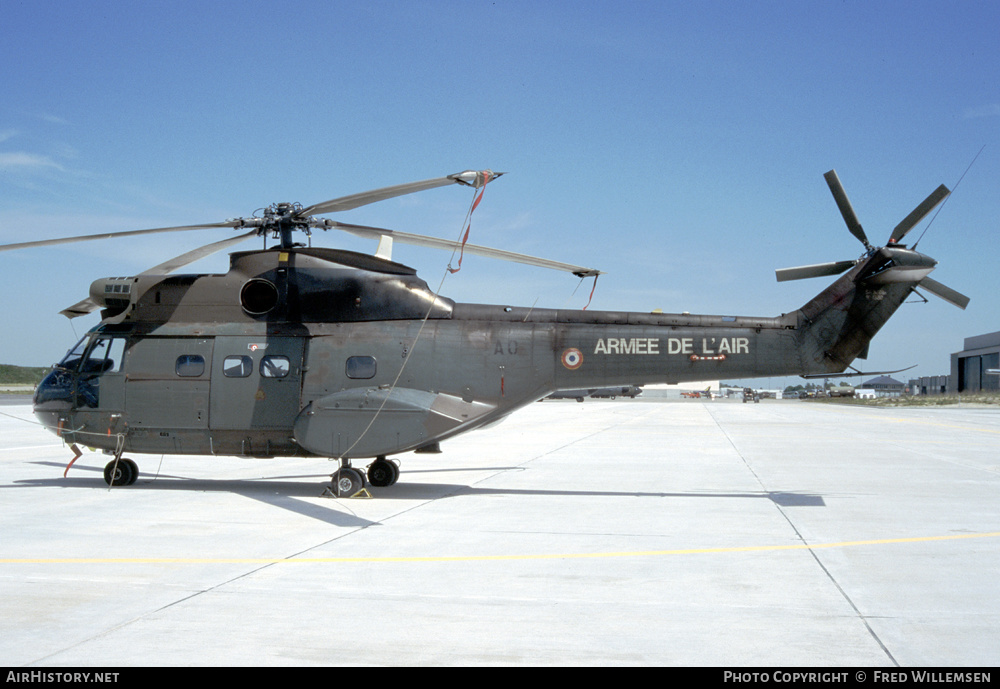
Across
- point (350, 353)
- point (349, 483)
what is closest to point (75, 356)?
point (350, 353)

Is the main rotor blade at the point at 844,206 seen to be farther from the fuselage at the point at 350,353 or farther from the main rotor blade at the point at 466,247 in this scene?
the main rotor blade at the point at 466,247

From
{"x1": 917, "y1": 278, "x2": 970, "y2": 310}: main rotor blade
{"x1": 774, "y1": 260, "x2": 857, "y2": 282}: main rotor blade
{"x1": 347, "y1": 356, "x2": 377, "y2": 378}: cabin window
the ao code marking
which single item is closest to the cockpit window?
{"x1": 347, "y1": 356, "x2": 377, "y2": 378}: cabin window

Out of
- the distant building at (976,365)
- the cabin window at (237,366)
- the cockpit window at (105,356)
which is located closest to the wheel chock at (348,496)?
the cabin window at (237,366)

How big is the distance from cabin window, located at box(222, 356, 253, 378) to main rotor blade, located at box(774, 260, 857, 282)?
8833mm

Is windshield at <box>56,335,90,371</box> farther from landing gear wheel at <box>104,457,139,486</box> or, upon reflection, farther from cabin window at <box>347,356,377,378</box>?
cabin window at <box>347,356,377,378</box>

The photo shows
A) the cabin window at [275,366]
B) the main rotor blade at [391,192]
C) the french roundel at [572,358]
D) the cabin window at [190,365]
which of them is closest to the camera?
the main rotor blade at [391,192]

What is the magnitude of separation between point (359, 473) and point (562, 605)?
23.5 ft

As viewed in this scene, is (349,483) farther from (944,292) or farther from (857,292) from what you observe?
(944,292)

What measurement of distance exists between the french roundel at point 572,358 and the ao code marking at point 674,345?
0.95 ft

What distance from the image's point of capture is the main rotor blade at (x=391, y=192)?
9.73 metres

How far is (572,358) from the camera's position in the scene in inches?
546

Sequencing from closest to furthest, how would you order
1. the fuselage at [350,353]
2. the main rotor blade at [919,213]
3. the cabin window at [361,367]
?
the main rotor blade at [919,213], the fuselage at [350,353], the cabin window at [361,367]

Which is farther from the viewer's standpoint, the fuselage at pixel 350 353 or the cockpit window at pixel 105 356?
the cockpit window at pixel 105 356

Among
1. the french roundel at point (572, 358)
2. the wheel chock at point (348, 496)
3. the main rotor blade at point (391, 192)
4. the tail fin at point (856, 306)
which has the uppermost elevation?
the main rotor blade at point (391, 192)
